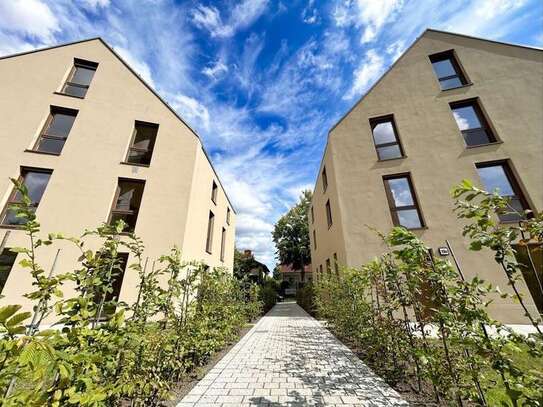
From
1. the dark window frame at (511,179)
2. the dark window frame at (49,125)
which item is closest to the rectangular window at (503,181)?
the dark window frame at (511,179)

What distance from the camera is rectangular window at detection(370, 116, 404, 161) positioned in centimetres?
994

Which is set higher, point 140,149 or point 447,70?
point 447,70

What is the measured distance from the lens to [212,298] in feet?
16.3

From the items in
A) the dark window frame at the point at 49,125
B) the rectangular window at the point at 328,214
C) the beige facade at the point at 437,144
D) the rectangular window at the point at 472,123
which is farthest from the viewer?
the rectangular window at the point at 328,214

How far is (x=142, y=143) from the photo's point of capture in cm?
1031

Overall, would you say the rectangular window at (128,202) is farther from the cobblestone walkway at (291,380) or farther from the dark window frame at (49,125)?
the cobblestone walkway at (291,380)

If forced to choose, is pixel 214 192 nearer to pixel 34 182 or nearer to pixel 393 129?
pixel 34 182

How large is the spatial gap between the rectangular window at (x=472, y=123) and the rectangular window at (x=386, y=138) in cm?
→ 253

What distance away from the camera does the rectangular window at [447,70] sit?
1044cm

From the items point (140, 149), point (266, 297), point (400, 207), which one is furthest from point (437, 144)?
point (140, 149)

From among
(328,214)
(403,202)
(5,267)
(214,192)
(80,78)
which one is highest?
(80,78)

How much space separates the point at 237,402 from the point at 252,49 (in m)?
9.81

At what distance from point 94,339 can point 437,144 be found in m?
11.9

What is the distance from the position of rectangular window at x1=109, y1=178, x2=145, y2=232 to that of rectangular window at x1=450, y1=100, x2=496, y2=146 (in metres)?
13.8
